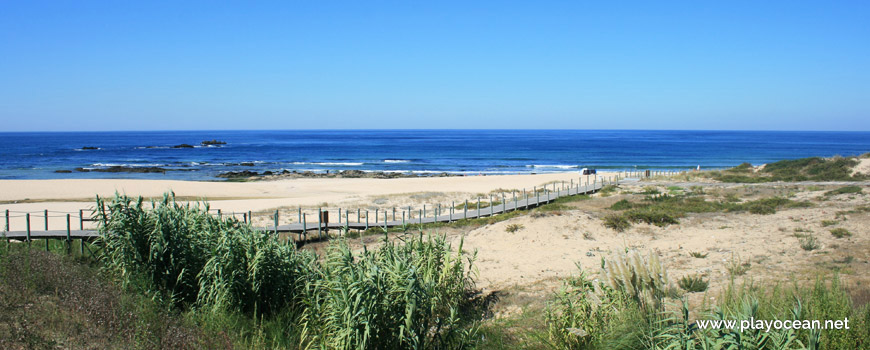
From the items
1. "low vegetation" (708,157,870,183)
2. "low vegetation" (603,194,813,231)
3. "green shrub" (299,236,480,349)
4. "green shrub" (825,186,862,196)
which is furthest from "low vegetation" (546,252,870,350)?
"low vegetation" (708,157,870,183)

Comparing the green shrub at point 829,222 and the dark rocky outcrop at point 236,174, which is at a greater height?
the green shrub at point 829,222

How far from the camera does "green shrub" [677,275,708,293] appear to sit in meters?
10.6

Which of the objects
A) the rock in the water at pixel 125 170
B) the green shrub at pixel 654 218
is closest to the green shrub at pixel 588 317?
the green shrub at pixel 654 218

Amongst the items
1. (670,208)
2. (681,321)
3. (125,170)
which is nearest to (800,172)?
(670,208)

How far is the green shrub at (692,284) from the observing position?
1055cm

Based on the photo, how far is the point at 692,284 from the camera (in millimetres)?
10703

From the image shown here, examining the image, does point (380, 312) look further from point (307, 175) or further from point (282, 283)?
point (307, 175)

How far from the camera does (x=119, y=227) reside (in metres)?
9.12

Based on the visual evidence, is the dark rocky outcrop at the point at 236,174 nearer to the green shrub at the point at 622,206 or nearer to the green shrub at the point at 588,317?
the green shrub at the point at 622,206

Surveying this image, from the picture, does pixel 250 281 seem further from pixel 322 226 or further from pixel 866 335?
pixel 322 226

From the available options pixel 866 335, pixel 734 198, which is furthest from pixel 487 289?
pixel 734 198

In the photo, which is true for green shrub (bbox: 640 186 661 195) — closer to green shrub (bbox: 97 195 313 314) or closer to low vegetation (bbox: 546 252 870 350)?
low vegetation (bbox: 546 252 870 350)

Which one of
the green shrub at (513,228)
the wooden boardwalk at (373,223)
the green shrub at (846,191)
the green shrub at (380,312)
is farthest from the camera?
the green shrub at (846,191)

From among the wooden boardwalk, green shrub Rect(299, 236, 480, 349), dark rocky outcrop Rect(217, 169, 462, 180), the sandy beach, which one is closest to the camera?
green shrub Rect(299, 236, 480, 349)
